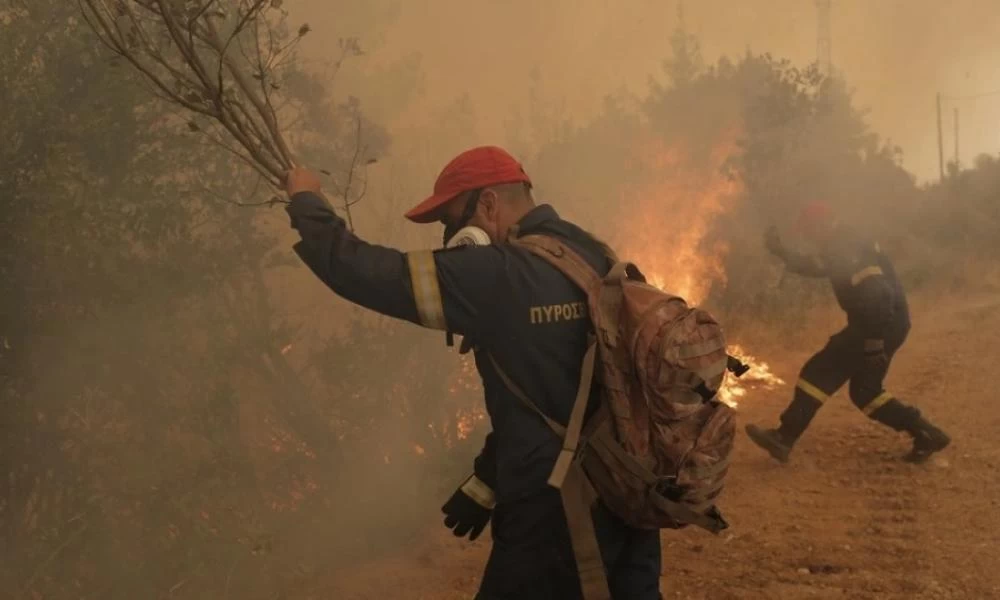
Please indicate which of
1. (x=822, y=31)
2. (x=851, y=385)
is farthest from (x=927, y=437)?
(x=822, y=31)

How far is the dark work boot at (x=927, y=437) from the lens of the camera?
5402 mm

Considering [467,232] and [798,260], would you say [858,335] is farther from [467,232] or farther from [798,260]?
[467,232]

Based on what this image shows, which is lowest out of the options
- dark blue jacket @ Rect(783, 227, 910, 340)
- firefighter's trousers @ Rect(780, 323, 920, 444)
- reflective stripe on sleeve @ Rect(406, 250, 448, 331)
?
reflective stripe on sleeve @ Rect(406, 250, 448, 331)

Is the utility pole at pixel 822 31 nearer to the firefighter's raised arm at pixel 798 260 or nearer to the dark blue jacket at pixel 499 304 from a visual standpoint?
the firefighter's raised arm at pixel 798 260

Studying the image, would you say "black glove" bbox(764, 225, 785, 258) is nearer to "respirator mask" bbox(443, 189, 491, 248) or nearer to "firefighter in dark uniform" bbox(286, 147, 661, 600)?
"firefighter in dark uniform" bbox(286, 147, 661, 600)

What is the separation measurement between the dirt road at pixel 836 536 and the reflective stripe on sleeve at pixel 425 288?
108 inches

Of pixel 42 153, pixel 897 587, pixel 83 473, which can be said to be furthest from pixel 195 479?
pixel 897 587

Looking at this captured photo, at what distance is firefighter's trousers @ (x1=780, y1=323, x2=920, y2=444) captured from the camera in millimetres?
5367

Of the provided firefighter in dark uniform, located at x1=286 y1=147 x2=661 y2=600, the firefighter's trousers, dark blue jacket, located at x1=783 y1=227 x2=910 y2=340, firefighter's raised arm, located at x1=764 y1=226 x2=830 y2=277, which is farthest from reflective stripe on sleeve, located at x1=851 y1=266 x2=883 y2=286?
firefighter in dark uniform, located at x1=286 y1=147 x2=661 y2=600

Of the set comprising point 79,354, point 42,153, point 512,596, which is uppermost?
point 42,153

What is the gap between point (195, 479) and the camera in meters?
4.87

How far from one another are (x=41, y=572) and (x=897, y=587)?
4.40 meters

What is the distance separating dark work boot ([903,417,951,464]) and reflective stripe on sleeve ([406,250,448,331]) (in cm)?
457

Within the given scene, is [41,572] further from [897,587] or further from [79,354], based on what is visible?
[897,587]
